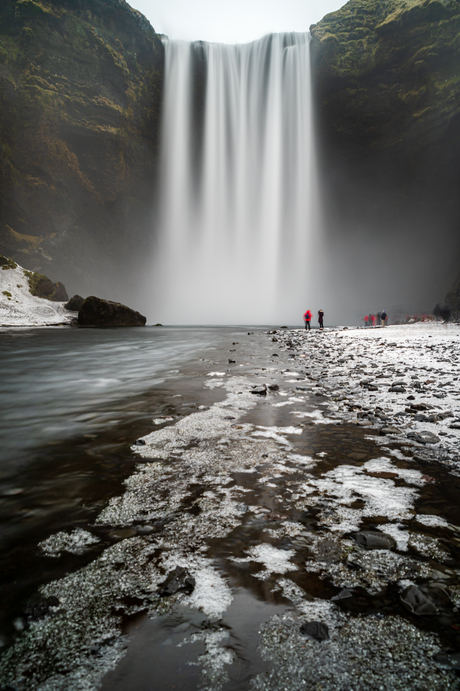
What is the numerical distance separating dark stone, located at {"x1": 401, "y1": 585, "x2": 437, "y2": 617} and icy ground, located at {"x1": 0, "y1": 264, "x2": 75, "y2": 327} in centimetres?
3932

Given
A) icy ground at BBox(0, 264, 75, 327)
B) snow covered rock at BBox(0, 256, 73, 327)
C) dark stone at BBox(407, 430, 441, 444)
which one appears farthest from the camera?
snow covered rock at BBox(0, 256, 73, 327)

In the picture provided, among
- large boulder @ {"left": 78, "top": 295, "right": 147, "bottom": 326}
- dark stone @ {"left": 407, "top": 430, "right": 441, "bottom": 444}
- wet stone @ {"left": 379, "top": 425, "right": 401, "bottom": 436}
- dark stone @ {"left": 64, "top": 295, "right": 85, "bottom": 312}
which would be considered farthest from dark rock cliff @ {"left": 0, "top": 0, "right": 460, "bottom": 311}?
dark stone @ {"left": 407, "top": 430, "right": 441, "bottom": 444}

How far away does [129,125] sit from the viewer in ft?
192

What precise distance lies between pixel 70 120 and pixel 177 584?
67478 mm

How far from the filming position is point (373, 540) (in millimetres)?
1966

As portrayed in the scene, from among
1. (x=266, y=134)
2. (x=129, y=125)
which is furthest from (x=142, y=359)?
(x=266, y=134)

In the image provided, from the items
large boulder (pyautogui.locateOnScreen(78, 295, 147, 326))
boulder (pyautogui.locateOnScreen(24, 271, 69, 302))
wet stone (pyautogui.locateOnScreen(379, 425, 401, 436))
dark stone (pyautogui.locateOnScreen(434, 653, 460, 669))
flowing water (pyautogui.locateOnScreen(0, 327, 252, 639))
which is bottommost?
flowing water (pyautogui.locateOnScreen(0, 327, 252, 639))

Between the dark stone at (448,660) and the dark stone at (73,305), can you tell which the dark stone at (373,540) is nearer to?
the dark stone at (448,660)

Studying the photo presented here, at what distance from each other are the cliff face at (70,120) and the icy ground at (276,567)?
5878 centimetres

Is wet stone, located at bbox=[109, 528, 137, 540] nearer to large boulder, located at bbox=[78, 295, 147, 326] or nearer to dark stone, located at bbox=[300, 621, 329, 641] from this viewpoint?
dark stone, located at bbox=[300, 621, 329, 641]

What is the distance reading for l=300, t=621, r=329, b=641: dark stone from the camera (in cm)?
134

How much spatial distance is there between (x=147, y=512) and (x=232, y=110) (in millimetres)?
76514

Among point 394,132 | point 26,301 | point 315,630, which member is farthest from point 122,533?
point 394,132

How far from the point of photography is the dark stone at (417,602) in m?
1.46
